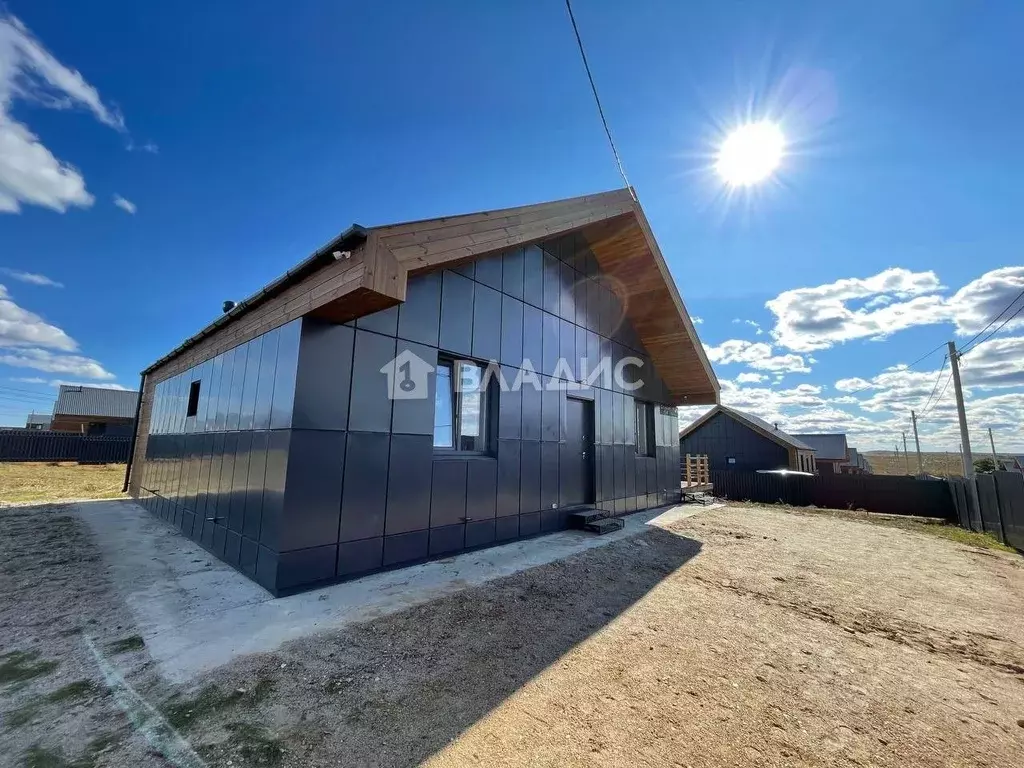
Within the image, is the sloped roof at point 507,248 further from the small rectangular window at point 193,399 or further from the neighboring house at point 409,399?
the small rectangular window at point 193,399

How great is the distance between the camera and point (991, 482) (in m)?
9.45

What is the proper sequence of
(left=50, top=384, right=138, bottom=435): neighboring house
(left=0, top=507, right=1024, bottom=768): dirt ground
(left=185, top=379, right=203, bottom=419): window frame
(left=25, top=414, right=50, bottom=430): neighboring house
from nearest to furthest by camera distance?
(left=0, top=507, right=1024, bottom=768): dirt ground < (left=185, top=379, right=203, bottom=419): window frame < (left=50, top=384, right=138, bottom=435): neighboring house < (left=25, top=414, right=50, bottom=430): neighboring house

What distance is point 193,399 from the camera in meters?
7.65

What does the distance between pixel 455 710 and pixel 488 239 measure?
490 centimetres

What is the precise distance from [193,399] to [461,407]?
5.50 m

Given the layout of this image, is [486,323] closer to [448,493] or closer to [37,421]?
[448,493]

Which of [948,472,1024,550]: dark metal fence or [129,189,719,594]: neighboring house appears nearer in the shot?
[129,189,719,594]: neighboring house

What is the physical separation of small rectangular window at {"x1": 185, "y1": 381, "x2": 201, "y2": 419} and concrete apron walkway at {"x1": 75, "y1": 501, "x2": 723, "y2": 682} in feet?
7.21

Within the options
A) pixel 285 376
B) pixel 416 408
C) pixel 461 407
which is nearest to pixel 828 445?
pixel 461 407

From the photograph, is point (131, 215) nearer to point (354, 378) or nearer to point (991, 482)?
point (354, 378)

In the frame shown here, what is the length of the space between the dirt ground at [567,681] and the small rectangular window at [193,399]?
3032 millimetres

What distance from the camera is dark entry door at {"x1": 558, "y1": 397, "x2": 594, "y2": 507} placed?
7965 mm

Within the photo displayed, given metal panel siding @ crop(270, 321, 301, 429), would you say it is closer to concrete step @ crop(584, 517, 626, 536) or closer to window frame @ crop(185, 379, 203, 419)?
window frame @ crop(185, 379, 203, 419)

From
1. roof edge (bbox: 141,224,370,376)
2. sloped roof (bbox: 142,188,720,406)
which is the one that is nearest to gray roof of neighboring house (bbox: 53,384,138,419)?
sloped roof (bbox: 142,188,720,406)
